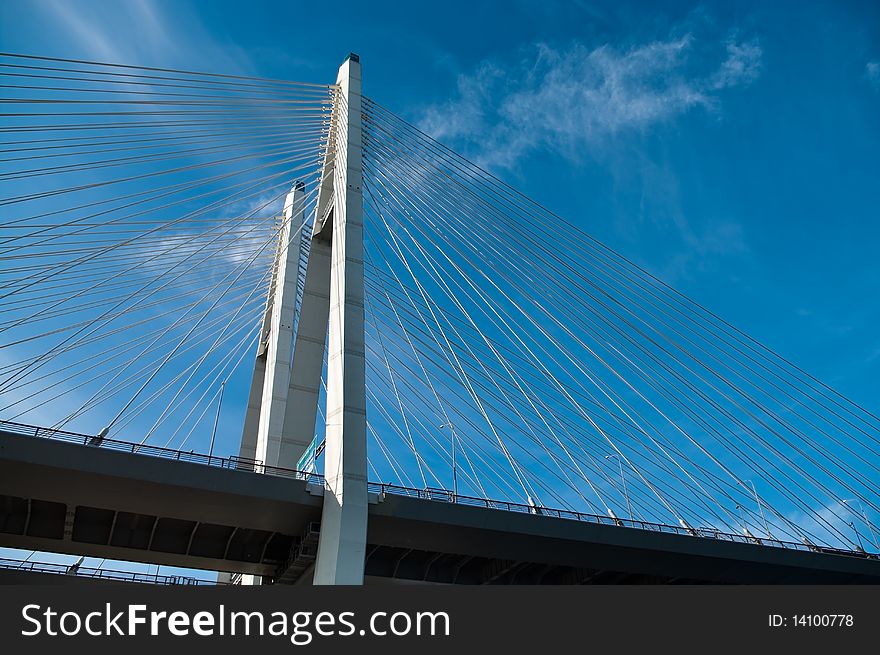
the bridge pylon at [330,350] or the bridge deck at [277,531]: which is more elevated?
the bridge pylon at [330,350]

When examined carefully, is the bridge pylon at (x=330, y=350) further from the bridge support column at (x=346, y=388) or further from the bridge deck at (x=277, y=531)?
the bridge deck at (x=277, y=531)

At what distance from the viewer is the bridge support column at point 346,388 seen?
20422 millimetres

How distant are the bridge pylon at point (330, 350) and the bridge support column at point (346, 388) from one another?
0.03 metres

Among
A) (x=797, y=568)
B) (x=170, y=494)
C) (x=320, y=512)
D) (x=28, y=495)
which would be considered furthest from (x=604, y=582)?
(x=28, y=495)

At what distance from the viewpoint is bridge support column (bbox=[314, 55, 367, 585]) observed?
2042 cm

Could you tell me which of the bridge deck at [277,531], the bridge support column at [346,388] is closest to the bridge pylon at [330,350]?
the bridge support column at [346,388]

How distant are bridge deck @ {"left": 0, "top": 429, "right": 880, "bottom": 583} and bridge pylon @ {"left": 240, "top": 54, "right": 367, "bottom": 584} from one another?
1.82 meters

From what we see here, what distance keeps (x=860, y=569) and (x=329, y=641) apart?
2954 cm

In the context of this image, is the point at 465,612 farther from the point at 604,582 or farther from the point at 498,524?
the point at 604,582

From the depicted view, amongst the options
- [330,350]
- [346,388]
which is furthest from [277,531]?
[330,350]

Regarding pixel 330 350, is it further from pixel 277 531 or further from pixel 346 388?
pixel 277 531

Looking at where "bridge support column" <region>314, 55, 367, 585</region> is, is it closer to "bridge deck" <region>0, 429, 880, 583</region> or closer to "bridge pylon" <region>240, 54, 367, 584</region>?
"bridge pylon" <region>240, 54, 367, 584</region>

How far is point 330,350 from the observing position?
79.5 feet

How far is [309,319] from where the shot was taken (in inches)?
1176
